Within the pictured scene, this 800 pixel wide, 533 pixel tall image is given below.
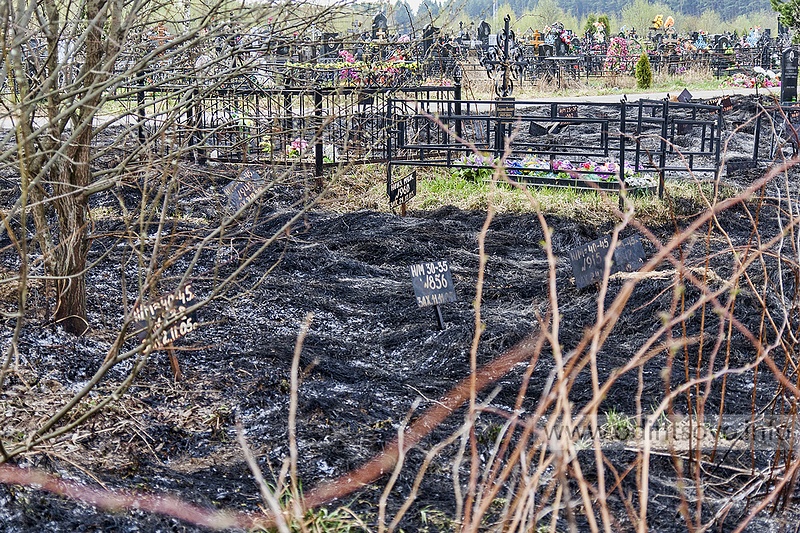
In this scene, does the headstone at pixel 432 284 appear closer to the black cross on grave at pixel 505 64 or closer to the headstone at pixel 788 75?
the black cross on grave at pixel 505 64

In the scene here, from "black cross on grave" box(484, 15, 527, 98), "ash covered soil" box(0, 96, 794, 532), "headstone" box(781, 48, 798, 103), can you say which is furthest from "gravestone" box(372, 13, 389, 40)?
"headstone" box(781, 48, 798, 103)

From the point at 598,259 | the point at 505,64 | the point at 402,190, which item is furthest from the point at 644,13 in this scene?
the point at 598,259


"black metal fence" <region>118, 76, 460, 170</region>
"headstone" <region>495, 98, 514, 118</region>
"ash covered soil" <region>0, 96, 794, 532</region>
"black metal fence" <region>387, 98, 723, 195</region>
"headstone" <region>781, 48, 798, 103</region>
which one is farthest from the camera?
"headstone" <region>781, 48, 798, 103</region>

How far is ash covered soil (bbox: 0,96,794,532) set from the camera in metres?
3.32

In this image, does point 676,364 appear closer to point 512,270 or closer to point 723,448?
point 723,448

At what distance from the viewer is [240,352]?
16.3 feet

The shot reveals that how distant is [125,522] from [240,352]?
6.65 feet

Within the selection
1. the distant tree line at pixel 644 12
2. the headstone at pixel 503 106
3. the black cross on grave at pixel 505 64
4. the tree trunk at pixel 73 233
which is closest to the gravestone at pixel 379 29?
the headstone at pixel 503 106

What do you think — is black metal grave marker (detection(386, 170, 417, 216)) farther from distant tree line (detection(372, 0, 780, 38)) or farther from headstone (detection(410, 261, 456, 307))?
distant tree line (detection(372, 0, 780, 38))

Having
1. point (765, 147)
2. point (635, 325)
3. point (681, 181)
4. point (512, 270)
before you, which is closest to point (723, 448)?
point (635, 325)

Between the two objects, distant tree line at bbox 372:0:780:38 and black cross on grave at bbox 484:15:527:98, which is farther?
distant tree line at bbox 372:0:780:38

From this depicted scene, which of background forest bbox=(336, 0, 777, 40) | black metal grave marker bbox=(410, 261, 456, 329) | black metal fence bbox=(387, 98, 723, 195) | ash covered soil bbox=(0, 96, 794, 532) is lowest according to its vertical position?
ash covered soil bbox=(0, 96, 794, 532)

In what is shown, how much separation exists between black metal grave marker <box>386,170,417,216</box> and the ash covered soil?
78cm

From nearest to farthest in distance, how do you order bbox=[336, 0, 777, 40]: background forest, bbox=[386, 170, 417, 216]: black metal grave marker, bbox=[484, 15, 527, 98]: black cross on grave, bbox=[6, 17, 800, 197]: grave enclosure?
bbox=[6, 17, 800, 197]: grave enclosure
bbox=[386, 170, 417, 216]: black metal grave marker
bbox=[484, 15, 527, 98]: black cross on grave
bbox=[336, 0, 777, 40]: background forest
